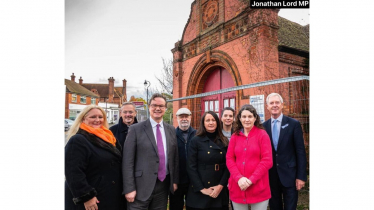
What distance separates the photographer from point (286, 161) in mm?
2180

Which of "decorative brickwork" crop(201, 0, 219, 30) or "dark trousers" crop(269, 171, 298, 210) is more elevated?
"decorative brickwork" crop(201, 0, 219, 30)

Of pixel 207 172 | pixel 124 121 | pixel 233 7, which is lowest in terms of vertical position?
pixel 207 172

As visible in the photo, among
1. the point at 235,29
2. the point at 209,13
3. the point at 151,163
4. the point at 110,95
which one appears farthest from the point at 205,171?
the point at 209,13

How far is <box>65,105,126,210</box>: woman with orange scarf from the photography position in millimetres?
1790

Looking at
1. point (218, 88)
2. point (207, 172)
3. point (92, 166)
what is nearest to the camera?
point (92, 166)

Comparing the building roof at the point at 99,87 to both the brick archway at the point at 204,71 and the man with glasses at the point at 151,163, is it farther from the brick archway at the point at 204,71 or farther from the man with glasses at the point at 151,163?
the brick archway at the point at 204,71

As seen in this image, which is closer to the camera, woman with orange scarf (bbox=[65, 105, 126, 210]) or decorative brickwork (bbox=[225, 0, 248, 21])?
woman with orange scarf (bbox=[65, 105, 126, 210])

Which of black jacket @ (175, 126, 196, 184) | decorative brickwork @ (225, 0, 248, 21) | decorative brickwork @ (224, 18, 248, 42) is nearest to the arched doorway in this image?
decorative brickwork @ (224, 18, 248, 42)

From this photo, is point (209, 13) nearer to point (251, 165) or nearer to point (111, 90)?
point (111, 90)

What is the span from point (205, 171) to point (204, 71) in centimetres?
378

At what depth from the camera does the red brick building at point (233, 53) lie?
12.2ft

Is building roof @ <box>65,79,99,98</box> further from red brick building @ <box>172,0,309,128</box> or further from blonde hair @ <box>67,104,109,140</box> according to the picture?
red brick building @ <box>172,0,309,128</box>

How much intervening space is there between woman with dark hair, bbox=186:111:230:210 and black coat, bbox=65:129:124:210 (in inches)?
28.6

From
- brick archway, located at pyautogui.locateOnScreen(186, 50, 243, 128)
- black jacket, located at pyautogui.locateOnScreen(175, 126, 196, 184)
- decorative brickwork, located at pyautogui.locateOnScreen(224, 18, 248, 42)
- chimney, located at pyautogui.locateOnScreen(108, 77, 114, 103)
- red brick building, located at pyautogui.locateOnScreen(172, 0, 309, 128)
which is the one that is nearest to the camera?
black jacket, located at pyautogui.locateOnScreen(175, 126, 196, 184)
